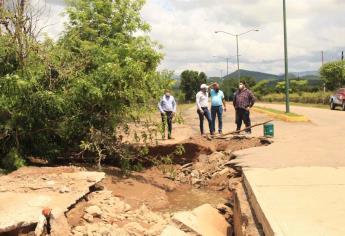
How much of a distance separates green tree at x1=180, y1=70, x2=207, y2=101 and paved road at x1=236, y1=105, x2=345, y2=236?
72249 millimetres

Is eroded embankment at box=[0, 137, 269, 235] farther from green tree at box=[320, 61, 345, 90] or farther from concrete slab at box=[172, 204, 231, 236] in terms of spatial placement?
green tree at box=[320, 61, 345, 90]

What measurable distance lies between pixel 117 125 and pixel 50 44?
257cm

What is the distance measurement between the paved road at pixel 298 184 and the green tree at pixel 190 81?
72.2 m

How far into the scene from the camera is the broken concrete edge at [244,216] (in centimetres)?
657

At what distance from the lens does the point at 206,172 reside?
13.4m

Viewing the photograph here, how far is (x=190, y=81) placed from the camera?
8606cm

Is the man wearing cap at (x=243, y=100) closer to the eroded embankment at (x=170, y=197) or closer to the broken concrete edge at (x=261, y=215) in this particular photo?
the eroded embankment at (x=170, y=197)

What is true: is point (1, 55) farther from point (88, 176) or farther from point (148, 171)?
point (148, 171)

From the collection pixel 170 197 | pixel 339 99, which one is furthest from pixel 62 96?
pixel 339 99

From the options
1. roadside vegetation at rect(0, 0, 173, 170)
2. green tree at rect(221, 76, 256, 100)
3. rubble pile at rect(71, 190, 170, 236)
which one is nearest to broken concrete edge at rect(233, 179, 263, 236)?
rubble pile at rect(71, 190, 170, 236)

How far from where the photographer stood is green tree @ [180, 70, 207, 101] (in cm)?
8625

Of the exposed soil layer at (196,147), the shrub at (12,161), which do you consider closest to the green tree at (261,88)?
the exposed soil layer at (196,147)

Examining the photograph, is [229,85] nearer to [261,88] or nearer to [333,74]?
[261,88]

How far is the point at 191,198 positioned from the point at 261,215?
5090 millimetres
